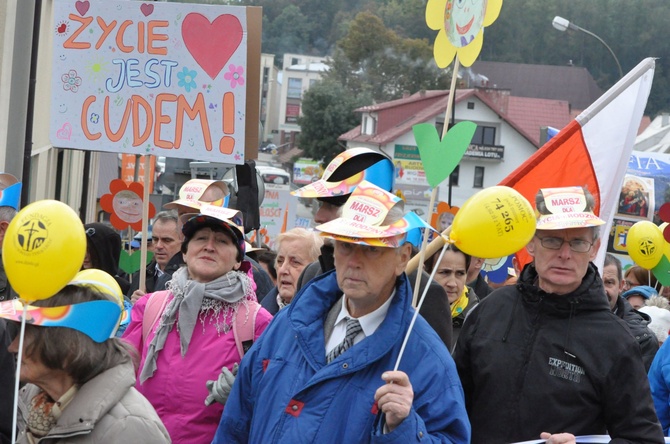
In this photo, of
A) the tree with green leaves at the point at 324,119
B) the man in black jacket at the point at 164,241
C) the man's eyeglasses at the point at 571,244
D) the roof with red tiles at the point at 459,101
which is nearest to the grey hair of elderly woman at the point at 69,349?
the man's eyeglasses at the point at 571,244

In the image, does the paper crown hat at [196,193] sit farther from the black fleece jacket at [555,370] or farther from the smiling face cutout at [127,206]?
the smiling face cutout at [127,206]

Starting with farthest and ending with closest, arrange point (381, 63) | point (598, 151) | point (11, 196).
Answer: point (381, 63), point (598, 151), point (11, 196)

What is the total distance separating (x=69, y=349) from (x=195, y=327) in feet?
4.37

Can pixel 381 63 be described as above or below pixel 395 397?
above

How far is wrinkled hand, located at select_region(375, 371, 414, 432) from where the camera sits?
329cm

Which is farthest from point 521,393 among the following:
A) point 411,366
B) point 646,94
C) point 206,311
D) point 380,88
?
point 380,88

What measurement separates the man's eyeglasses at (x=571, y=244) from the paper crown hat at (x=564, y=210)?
0.20 feet

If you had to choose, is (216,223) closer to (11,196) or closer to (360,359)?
(11,196)

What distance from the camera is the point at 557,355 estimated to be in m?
4.23

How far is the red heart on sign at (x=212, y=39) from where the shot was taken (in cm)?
688

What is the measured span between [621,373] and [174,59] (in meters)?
3.77

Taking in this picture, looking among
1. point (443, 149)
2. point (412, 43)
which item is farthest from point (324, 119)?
point (443, 149)

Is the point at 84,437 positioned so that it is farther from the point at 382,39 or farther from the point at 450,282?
the point at 382,39

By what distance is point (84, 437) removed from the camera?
344 centimetres
